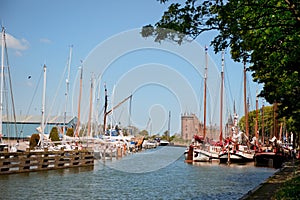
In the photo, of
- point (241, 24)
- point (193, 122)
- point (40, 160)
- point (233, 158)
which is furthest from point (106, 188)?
point (193, 122)

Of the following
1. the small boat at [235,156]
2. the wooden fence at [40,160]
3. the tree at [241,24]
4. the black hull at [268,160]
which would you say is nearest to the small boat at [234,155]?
the small boat at [235,156]

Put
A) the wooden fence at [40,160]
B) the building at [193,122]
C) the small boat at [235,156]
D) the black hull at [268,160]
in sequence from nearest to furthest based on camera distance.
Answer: the wooden fence at [40,160] < the black hull at [268,160] < the small boat at [235,156] < the building at [193,122]

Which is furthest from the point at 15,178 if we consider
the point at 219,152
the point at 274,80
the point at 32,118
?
the point at 32,118

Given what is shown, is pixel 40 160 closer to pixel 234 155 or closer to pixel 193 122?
pixel 234 155

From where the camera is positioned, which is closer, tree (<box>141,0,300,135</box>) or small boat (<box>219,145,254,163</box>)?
tree (<box>141,0,300,135</box>)

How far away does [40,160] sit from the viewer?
→ 31172 millimetres

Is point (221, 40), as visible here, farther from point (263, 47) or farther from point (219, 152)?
point (219, 152)

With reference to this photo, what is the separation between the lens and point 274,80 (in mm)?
20359

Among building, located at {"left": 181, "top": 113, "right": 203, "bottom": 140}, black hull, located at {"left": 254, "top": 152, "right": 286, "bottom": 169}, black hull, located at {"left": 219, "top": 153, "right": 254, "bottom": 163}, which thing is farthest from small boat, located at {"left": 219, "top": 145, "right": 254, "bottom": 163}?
building, located at {"left": 181, "top": 113, "right": 203, "bottom": 140}

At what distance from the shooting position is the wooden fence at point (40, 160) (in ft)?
88.8

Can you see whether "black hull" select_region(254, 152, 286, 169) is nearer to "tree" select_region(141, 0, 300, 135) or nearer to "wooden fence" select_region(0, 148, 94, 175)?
"wooden fence" select_region(0, 148, 94, 175)

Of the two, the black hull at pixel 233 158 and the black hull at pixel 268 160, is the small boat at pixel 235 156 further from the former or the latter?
the black hull at pixel 268 160

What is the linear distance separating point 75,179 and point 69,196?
25.1 feet

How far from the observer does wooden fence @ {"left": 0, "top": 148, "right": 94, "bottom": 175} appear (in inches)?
1066
